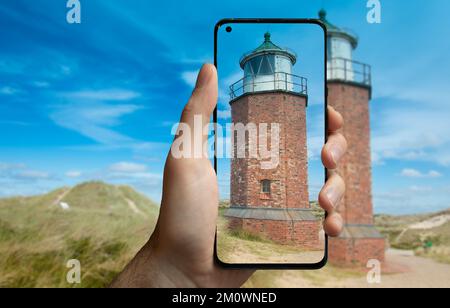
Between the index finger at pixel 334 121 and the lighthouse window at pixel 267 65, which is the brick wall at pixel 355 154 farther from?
the lighthouse window at pixel 267 65

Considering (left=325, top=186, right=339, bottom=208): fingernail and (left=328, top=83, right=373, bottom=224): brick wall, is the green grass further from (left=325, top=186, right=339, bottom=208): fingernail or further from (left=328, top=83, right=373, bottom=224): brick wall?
(left=328, top=83, right=373, bottom=224): brick wall

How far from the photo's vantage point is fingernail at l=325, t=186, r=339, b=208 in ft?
6.47

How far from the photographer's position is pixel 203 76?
1797 millimetres

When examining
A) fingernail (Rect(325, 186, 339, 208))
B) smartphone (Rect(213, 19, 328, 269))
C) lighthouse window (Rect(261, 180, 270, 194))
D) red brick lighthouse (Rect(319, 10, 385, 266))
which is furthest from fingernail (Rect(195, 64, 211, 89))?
red brick lighthouse (Rect(319, 10, 385, 266))

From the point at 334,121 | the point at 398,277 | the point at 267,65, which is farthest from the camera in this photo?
the point at 398,277

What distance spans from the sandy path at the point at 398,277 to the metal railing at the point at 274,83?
12784 millimetres

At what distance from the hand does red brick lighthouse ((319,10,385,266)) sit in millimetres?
15197

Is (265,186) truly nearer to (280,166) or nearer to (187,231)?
(280,166)

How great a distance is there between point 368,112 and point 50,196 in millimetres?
19479

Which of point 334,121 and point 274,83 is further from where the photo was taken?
point 334,121

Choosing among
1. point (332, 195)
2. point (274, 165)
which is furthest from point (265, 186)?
point (332, 195)

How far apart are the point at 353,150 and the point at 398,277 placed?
6872mm
